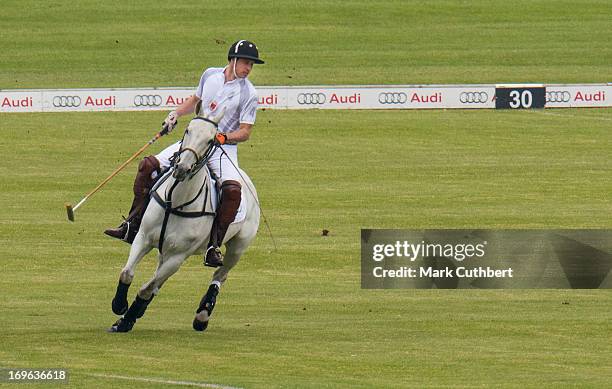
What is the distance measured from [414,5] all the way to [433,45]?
9946 millimetres

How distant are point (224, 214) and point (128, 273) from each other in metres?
1.31

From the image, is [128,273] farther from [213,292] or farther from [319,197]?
[319,197]

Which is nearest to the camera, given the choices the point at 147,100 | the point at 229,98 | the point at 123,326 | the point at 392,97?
the point at 123,326

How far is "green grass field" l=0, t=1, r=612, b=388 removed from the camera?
16453 mm

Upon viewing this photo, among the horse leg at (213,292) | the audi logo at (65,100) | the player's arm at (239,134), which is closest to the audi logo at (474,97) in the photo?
the audi logo at (65,100)

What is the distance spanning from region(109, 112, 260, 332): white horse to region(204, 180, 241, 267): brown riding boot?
0.13 meters

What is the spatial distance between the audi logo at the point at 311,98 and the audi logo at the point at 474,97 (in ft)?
14.4

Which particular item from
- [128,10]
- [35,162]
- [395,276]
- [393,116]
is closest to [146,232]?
[395,276]

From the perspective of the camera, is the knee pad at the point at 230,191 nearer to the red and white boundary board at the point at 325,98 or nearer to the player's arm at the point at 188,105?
the player's arm at the point at 188,105

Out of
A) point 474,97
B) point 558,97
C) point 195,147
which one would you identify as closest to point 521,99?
point 558,97

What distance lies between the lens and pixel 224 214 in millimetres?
18188

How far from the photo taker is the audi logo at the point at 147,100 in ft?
159

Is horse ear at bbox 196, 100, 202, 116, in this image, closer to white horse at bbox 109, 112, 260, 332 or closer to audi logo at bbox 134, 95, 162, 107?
white horse at bbox 109, 112, 260, 332

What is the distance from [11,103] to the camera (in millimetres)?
48094
